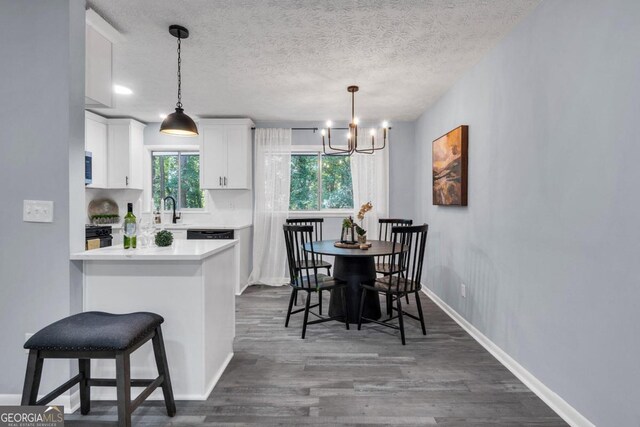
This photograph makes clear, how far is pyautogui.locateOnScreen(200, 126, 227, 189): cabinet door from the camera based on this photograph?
15.4 feet

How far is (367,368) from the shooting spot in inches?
93.3

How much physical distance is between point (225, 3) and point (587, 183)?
7.73 ft

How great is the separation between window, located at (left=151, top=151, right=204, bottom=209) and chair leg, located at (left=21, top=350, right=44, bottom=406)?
3.80m

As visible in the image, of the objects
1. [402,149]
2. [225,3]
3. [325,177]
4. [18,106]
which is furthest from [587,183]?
[325,177]

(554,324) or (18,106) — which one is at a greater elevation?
(18,106)

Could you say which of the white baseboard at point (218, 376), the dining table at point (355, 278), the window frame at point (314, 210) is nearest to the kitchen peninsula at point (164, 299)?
the white baseboard at point (218, 376)

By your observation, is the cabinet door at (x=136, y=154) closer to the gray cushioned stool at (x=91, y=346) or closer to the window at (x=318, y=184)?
the window at (x=318, y=184)

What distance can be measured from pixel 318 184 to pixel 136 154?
9.02 ft

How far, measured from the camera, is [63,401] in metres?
1.85

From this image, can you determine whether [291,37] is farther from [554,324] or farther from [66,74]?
[554,324]

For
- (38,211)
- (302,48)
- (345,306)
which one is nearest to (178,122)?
(38,211)

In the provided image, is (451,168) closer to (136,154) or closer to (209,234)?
(209,234)

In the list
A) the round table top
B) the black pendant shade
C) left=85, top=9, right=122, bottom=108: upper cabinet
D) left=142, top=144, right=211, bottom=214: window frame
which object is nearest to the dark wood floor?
the round table top

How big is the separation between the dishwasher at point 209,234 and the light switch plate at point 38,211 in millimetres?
2421
